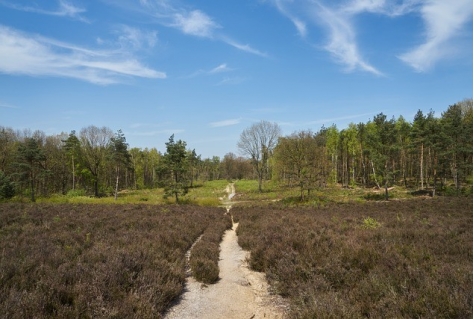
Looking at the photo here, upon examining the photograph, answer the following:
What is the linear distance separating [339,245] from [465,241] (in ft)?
15.3

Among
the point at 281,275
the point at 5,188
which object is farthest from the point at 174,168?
the point at 281,275

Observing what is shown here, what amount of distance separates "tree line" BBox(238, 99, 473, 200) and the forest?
13 centimetres

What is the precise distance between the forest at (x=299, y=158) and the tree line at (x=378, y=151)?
0.43ft

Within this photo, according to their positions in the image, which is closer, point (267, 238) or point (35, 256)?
point (35, 256)

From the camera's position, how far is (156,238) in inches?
445

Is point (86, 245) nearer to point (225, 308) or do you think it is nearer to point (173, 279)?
point (173, 279)

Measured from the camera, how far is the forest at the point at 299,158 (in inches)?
1432

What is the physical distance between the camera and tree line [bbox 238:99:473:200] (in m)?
36.5

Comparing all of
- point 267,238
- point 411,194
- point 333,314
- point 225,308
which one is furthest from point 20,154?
point 411,194

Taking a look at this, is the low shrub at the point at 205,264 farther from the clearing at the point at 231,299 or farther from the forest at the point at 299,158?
the forest at the point at 299,158

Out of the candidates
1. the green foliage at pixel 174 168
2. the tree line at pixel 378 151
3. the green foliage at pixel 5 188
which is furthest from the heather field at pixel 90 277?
the green foliage at pixel 5 188

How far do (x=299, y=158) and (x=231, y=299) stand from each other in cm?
3029

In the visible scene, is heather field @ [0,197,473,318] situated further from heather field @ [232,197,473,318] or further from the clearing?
the clearing

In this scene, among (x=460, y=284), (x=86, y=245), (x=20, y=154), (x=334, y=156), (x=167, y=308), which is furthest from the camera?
(x=334, y=156)
